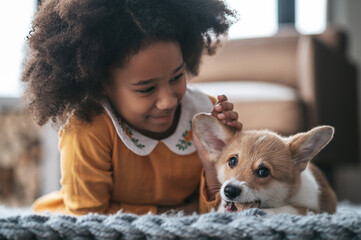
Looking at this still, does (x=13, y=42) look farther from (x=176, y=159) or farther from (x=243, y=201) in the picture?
(x=243, y=201)

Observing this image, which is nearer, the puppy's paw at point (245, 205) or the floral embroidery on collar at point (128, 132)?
the puppy's paw at point (245, 205)

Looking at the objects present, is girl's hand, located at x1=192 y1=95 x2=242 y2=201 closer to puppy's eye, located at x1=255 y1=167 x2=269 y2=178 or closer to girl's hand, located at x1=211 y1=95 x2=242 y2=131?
girl's hand, located at x1=211 y1=95 x2=242 y2=131

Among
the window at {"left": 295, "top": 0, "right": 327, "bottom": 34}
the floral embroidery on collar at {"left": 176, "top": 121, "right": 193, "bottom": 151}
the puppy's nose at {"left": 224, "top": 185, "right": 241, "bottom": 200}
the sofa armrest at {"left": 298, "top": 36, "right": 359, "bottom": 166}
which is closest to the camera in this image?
the puppy's nose at {"left": 224, "top": 185, "right": 241, "bottom": 200}

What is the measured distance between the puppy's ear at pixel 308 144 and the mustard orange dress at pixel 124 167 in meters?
0.22

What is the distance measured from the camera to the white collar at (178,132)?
1.10 m

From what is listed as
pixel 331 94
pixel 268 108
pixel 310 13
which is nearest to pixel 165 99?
pixel 268 108

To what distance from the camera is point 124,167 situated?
1128 mm

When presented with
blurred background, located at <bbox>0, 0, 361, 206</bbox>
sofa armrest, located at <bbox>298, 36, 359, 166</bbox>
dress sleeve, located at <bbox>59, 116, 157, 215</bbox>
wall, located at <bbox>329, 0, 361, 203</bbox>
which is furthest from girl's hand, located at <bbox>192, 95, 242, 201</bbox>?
wall, located at <bbox>329, 0, 361, 203</bbox>

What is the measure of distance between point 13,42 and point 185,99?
125 cm

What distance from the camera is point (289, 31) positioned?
2656mm

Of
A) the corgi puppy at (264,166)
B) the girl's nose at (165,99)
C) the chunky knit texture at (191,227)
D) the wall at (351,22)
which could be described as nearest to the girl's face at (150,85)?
the girl's nose at (165,99)

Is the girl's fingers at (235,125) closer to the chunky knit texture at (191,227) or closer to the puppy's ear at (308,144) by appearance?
the puppy's ear at (308,144)

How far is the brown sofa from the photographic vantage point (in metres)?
1.79

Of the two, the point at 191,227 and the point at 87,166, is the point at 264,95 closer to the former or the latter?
the point at 87,166
